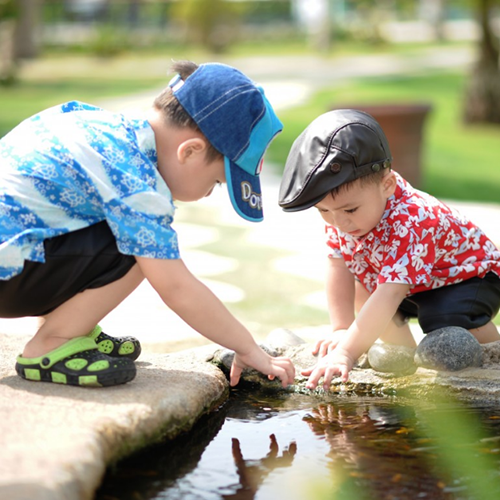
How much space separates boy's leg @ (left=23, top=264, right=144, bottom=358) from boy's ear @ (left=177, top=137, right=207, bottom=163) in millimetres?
294

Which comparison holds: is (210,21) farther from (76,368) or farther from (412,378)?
(76,368)

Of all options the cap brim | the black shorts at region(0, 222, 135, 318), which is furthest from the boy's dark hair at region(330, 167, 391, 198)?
the black shorts at region(0, 222, 135, 318)

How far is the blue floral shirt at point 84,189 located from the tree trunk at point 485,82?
371 inches

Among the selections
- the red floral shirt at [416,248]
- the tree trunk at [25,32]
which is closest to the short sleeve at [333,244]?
the red floral shirt at [416,248]

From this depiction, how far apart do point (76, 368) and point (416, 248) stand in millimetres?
964

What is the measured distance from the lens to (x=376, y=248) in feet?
8.21

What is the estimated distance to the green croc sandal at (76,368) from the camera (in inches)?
81.4

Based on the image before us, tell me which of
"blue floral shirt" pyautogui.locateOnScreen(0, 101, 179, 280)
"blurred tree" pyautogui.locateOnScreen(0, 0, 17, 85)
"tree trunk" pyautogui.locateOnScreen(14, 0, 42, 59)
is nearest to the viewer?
"blue floral shirt" pyautogui.locateOnScreen(0, 101, 179, 280)

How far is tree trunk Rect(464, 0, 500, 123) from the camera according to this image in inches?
426

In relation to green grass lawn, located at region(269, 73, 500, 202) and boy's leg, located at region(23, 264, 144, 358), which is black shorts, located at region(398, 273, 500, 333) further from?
green grass lawn, located at region(269, 73, 500, 202)

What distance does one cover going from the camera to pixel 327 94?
15648mm

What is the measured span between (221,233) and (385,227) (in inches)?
108

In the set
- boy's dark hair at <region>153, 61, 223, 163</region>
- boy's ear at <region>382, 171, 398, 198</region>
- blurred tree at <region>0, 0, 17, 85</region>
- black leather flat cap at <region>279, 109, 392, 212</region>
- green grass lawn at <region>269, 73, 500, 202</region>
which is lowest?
green grass lawn at <region>269, 73, 500, 202</region>

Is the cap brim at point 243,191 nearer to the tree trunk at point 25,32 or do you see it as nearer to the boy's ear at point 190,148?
the boy's ear at point 190,148
